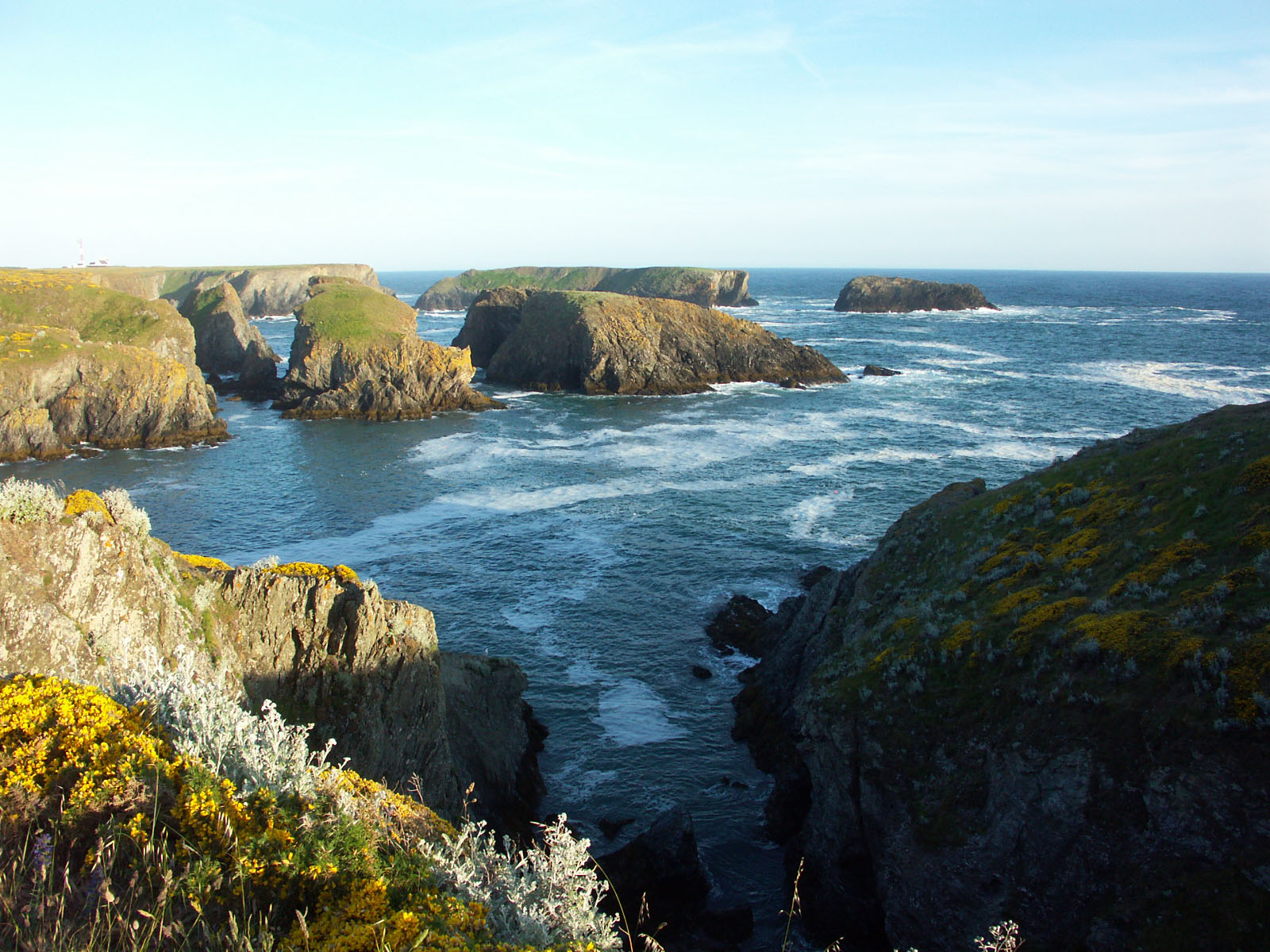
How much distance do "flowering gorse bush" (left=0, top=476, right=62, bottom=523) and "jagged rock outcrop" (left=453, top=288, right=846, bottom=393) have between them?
254 ft

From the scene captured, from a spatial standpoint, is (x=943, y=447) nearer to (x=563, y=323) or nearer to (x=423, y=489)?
(x=423, y=489)

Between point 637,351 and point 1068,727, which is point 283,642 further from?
point 637,351

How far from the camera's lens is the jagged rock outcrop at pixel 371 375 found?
76688 millimetres

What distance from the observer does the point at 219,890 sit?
261 inches

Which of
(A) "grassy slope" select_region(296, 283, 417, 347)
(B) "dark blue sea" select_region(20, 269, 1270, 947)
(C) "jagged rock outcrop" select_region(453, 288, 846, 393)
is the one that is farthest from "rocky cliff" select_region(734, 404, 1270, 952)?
(A) "grassy slope" select_region(296, 283, 417, 347)

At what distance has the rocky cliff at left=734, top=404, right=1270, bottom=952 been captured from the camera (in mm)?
12164

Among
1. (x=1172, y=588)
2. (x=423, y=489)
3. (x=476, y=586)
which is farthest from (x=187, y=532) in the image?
(x=1172, y=588)

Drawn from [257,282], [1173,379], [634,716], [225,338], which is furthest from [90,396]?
[257,282]

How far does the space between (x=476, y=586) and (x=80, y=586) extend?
24.7m

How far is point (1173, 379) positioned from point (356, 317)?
3683 inches

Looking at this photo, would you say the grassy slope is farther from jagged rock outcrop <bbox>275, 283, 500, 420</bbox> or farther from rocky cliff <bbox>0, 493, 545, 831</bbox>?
rocky cliff <bbox>0, 493, 545, 831</bbox>

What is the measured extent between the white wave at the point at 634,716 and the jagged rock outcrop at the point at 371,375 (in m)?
52.8

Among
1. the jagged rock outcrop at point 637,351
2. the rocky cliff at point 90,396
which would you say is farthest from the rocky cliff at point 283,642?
the jagged rock outcrop at point 637,351

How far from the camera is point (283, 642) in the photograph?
1684 centimetres
